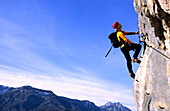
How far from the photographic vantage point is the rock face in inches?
322

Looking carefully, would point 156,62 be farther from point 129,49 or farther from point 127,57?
point 127,57

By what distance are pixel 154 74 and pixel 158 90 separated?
0.98 m

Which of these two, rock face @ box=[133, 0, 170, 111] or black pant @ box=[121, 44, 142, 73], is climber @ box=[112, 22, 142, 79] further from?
rock face @ box=[133, 0, 170, 111]

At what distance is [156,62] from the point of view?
941 cm

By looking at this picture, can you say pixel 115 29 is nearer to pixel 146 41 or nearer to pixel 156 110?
pixel 146 41

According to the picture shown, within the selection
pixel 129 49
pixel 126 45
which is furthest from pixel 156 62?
pixel 126 45

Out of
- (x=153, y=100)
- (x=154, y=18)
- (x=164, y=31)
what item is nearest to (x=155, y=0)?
(x=154, y=18)

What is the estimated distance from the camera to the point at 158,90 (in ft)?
29.1

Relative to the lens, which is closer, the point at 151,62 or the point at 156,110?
the point at 156,110

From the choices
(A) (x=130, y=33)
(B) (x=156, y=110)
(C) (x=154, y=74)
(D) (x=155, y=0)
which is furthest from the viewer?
(A) (x=130, y=33)

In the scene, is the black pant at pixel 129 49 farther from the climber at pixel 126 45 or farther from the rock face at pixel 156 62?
the rock face at pixel 156 62

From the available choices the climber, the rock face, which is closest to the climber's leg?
the climber

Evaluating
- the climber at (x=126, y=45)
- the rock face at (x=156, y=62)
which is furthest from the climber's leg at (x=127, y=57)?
the rock face at (x=156, y=62)

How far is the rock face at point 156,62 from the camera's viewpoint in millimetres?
8188
